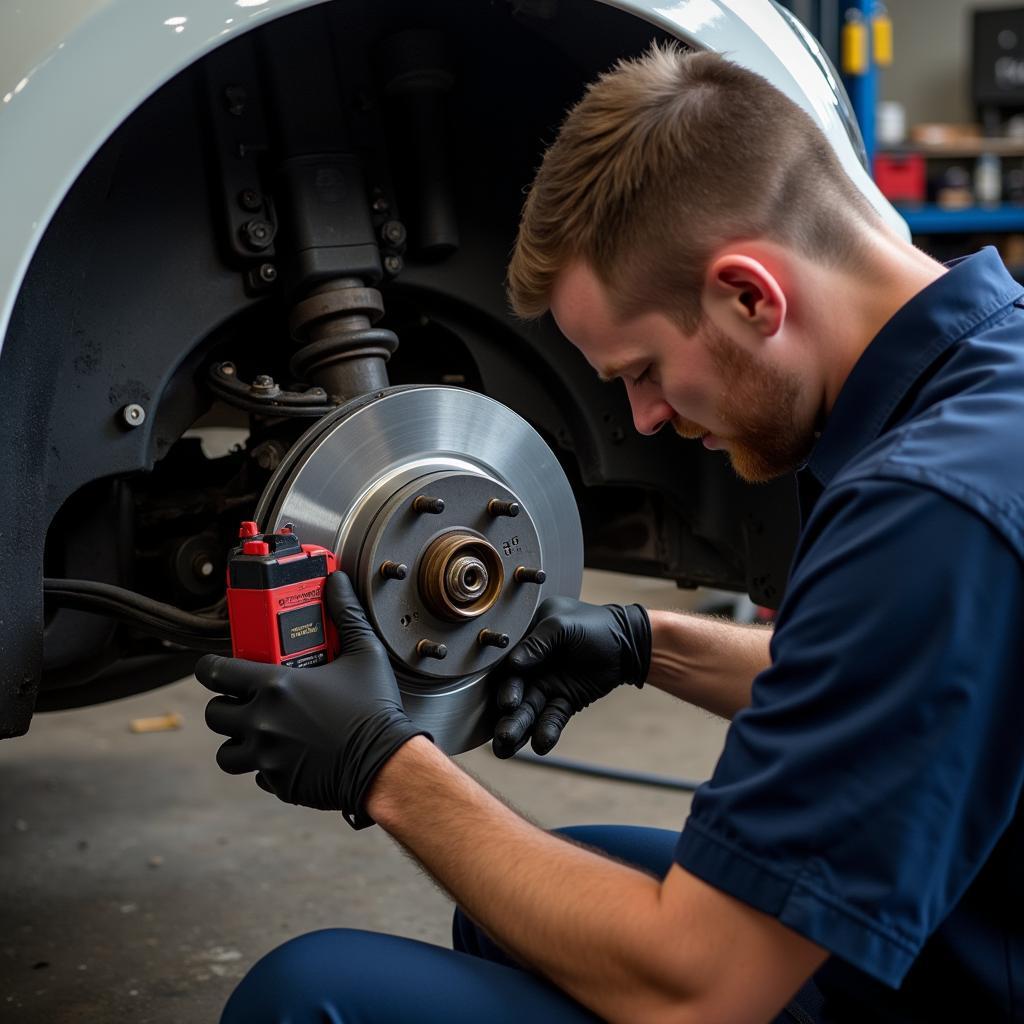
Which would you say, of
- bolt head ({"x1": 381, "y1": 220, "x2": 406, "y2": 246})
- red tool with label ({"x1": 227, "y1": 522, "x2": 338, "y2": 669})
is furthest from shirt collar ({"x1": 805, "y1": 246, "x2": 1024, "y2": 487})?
bolt head ({"x1": 381, "y1": 220, "x2": 406, "y2": 246})

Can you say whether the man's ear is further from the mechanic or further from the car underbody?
the car underbody

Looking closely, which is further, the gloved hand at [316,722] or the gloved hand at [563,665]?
the gloved hand at [563,665]

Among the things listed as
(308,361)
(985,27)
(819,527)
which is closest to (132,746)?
(308,361)

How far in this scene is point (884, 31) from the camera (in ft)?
13.1

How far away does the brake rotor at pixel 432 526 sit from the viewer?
1.08 m

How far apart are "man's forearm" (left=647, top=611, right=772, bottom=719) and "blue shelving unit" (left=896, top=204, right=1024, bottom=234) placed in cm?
402

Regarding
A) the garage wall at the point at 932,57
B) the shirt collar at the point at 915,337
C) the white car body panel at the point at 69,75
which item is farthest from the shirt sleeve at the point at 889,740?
the garage wall at the point at 932,57

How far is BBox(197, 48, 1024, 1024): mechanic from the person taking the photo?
66 cm

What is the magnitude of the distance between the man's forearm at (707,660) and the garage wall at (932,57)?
16.9 feet

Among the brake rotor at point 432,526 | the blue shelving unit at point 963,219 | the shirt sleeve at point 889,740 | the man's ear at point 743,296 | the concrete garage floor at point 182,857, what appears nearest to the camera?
the shirt sleeve at point 889,740

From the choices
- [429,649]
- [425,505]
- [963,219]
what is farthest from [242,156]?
[963,219]

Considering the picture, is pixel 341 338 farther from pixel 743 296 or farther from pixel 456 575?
pixel 743 296

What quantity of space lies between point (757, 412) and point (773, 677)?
0.21 metres

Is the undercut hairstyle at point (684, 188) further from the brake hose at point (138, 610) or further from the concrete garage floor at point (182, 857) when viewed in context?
the concrete garage floor at point (182, 857)
